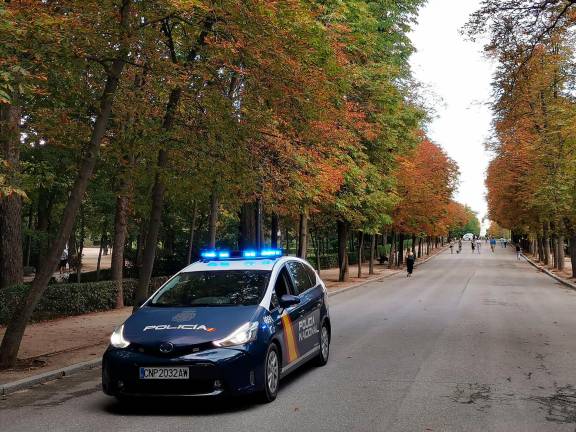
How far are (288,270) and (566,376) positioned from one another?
3.96m

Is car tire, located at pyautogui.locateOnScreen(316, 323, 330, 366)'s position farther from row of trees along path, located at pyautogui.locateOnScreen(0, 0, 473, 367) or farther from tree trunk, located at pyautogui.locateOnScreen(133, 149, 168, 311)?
tree trunk, located at pyautogui.locateOnScreen(133, 149, 168, 311)

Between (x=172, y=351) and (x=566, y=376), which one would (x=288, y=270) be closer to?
(x=172, y=351)

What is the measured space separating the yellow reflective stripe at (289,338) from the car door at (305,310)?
0.15 metres

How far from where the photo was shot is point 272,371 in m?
7.02

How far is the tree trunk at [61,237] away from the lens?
363 inches

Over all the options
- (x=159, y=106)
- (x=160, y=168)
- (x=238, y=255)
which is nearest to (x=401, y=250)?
(x=159, y=106)

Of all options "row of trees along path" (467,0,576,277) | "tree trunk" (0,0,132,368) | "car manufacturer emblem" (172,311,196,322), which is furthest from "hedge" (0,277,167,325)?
"row of trees along path" (467,0,576,277)

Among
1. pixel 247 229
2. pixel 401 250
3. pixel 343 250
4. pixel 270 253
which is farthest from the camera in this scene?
pixel 401 250

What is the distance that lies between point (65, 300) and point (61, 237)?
25.4ft

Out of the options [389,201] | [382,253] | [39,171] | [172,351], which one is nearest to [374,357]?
[172,351]

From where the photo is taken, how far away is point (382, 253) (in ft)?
189

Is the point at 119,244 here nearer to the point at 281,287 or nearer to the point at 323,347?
the point at 323,347

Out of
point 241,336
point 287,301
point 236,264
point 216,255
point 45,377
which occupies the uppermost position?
point 216,255

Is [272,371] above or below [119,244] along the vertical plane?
below
